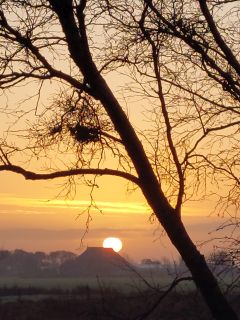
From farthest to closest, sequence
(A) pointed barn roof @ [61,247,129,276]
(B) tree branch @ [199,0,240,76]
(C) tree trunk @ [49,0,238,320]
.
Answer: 1. (A) pointed barn roof @ [61,247,129,276]
2. (B) tree branch @ [199,0,240,76]
3. (C) tree trunk @ [49,0,238,320]

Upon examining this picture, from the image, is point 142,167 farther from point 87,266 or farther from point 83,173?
point 87,266

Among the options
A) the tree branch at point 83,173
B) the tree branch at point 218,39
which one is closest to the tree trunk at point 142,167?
the tree branch at point 83,173

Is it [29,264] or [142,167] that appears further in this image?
[29,264]

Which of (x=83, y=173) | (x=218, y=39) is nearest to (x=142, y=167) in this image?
(x=83, y=173)

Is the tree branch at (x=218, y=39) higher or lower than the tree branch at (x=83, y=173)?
higher

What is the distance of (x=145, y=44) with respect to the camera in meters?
8.74

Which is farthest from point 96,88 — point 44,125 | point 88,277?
point 88,277

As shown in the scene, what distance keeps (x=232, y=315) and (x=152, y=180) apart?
1.70 m

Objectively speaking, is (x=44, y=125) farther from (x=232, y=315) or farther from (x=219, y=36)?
(x=232, y=315)

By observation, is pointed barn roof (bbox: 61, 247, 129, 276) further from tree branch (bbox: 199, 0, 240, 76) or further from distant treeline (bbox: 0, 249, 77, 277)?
tree branch (bbox: 199, 0, 240, 76)

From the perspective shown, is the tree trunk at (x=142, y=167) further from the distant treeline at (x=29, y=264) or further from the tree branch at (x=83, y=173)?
the distant treeline at (x=29, y=264)

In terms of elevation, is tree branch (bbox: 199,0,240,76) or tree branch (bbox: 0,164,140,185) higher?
tree branch (bbox: 199,0,240,76)

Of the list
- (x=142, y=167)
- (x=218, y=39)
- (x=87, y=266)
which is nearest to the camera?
(x=142, y=167)

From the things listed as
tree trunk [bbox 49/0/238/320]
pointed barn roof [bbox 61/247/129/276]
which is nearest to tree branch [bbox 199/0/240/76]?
tree trunk [bbox 49/0/238/320]
